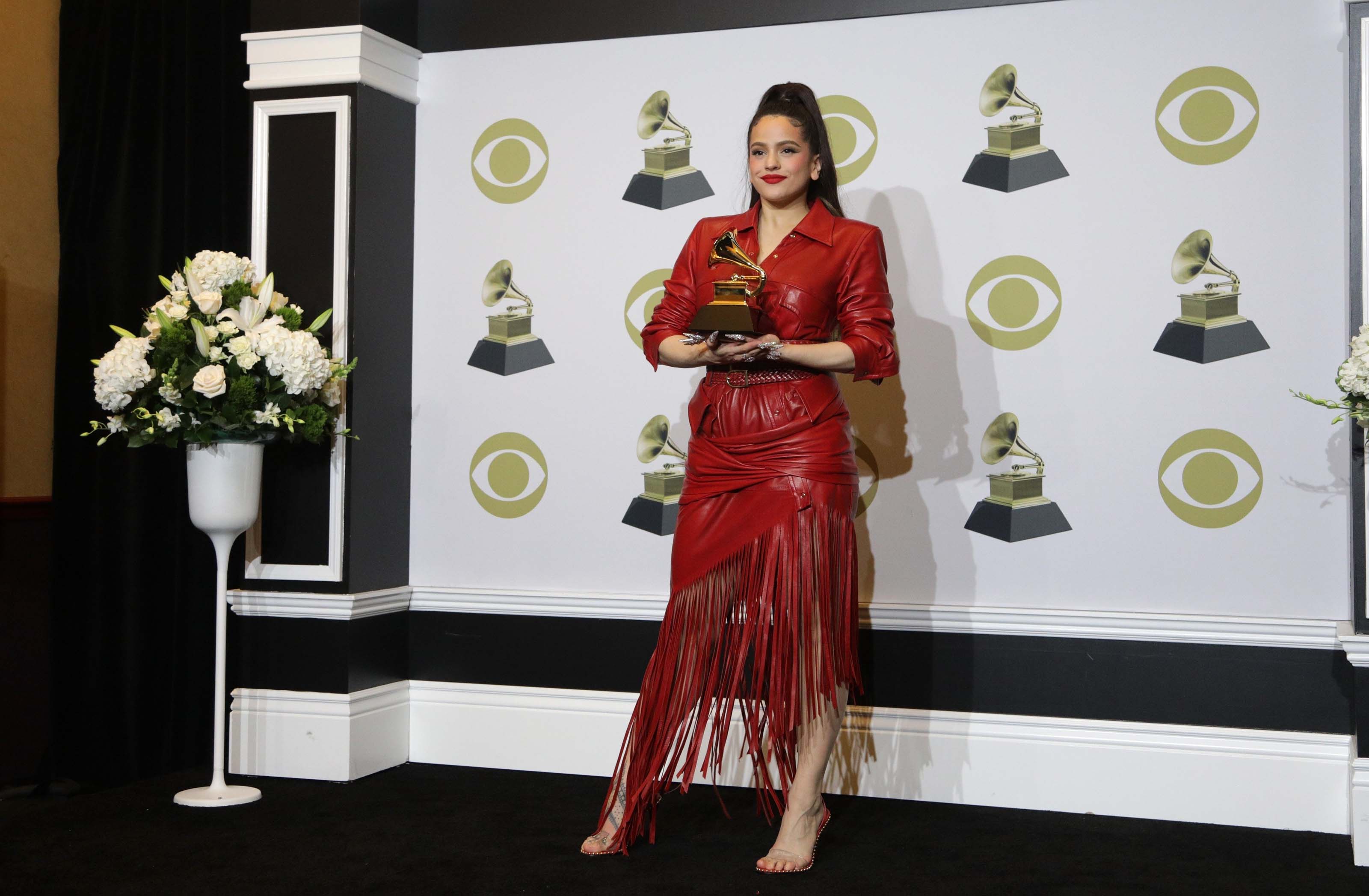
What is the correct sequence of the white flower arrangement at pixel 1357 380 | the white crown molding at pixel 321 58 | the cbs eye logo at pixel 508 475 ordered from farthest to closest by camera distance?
the cbs eye logo at pixel 508 475
the white crown molding at pixel 321 58
the white flower arrangement at pixel 1357 380

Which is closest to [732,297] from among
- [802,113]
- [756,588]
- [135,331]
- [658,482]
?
[802,113]

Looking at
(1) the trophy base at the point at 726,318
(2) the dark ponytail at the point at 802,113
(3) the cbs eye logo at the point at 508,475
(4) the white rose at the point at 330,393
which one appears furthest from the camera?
(3) the cbs eye logo at the point at 508,475

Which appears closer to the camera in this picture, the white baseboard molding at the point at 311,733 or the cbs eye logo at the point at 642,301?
Answer: the white baseboard molding at the point at 311,733

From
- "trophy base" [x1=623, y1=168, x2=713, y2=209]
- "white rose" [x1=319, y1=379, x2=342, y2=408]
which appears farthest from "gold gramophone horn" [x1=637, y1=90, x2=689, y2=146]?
"white rose" [x1=319, y1=379, x2=342, y2=408]

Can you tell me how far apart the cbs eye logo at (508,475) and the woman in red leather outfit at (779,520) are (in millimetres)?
1055

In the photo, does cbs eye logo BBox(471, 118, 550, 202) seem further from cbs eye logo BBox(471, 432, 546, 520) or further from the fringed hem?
the fringed hem

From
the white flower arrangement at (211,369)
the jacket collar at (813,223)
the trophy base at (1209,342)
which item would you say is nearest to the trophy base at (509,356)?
the white flower arrangement at (211,369)

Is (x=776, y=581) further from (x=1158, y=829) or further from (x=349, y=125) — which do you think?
(x=349, y=125)

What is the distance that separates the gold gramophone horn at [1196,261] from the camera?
324 cm

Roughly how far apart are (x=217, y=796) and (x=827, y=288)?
211cm

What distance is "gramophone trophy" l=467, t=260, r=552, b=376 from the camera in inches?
152

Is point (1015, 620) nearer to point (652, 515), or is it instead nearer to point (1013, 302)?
point (1013, 302)

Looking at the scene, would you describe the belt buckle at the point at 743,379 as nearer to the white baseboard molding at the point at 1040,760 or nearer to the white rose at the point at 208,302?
the white baseboard molding at the point at 1040,760

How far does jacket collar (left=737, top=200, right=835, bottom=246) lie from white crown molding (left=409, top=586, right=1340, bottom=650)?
1151 mm
